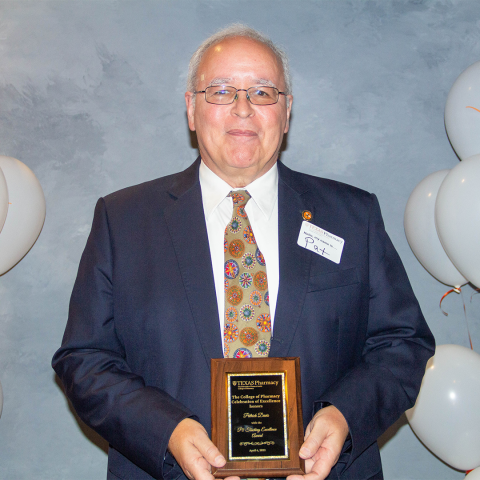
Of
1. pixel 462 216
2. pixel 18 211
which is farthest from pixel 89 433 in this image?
pixel 462 216

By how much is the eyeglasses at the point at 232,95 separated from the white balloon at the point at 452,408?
1.47 meters

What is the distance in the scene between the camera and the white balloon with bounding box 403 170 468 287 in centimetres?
248

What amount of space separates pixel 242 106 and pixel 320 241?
1.74 feet

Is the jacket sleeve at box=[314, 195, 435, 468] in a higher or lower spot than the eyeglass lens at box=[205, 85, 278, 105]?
lower

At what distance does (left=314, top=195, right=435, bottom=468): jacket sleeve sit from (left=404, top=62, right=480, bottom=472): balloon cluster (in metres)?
0.51

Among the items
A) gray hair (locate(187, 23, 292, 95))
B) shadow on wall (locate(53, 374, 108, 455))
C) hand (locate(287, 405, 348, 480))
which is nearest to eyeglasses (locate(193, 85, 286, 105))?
gray hair (locate(187, 23, 292, 95))

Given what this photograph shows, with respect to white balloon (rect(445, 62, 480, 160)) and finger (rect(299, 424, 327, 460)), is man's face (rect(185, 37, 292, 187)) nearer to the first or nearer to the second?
finger (rect(299, 424, 327, 460))

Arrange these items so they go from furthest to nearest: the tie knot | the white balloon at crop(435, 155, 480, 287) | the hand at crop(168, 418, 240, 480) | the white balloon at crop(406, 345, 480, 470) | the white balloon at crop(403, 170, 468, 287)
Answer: the white balloon at crop(403, 170, 468, 287) < the white balloon at crop(406, 345, 480, 470) < the white balloon at crop(435, 155, 480, 287) < the tie knot < the hand at crop(168, 418, 240, 480)

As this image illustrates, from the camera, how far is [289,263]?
1719mm

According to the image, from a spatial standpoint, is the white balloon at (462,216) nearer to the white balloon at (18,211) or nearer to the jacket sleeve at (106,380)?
the jacket sleeve at (106,380)

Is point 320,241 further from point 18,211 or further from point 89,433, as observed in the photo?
point 89,433

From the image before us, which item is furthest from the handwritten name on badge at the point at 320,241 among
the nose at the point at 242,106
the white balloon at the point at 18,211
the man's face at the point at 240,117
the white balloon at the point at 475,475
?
the white balloon at the point at 18,211

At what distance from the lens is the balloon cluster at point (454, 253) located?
2207mm

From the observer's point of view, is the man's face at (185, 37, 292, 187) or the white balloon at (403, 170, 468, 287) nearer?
the man's face at (185, 37, 292, 187)
